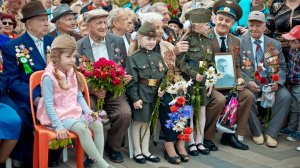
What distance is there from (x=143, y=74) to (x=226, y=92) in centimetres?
160

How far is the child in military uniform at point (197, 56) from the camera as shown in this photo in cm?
562

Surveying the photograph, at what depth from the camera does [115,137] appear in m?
5.32

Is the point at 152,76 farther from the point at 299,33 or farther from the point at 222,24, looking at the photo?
the point at 299,33

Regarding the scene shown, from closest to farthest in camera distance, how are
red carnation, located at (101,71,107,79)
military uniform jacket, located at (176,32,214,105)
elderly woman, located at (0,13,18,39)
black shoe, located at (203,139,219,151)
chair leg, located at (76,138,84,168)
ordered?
chair leg, located at (76,138,84,168), red carnation, located at (101,71,107,79), military uniform jacket, located at (176,32,214,105), black shoe, located at (203,139,219,151), elderly woman, located at (0,13,18,39)

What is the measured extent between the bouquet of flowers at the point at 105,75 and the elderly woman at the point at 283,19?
323 cm

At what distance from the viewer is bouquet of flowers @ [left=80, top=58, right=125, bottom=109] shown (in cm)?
480

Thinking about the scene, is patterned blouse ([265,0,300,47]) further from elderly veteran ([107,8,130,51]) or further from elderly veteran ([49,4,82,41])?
elderly veteran ([49,4,82,41])

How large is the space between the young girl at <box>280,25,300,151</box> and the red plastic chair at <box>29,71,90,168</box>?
3.31 metres

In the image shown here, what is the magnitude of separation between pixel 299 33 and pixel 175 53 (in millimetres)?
2000

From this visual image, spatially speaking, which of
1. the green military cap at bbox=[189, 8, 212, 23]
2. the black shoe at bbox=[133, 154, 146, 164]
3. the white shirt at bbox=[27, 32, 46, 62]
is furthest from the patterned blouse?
the white shirt at bbox=[27, 32, 46, 62]

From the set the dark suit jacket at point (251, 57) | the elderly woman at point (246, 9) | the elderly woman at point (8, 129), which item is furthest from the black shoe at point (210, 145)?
the elderly woman at point (8, 129)

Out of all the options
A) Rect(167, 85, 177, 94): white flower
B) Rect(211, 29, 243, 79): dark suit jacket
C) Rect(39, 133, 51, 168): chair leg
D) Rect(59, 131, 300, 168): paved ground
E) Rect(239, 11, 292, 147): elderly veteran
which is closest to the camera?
Rect(39, 133, 51, 168): chair leg

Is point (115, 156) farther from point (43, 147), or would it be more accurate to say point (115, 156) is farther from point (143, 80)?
point (43, 147)

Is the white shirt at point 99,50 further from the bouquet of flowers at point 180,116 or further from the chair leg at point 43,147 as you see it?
the chair leg at point 43,147
